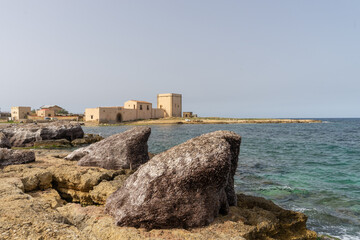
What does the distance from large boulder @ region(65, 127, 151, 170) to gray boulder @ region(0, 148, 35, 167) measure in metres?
2.59

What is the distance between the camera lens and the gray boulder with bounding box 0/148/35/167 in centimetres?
1000

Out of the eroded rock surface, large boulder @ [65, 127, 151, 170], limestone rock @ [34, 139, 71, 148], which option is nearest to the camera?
the eroded rock surface

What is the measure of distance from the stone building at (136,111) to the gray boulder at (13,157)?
195ft

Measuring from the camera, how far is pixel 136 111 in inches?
3046

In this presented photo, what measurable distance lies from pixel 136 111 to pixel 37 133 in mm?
54394

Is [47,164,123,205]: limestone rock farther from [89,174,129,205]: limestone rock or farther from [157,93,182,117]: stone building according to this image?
[157,93,182,117]: stone building

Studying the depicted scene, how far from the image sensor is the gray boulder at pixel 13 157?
32.8ft

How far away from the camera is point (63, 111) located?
9012cm

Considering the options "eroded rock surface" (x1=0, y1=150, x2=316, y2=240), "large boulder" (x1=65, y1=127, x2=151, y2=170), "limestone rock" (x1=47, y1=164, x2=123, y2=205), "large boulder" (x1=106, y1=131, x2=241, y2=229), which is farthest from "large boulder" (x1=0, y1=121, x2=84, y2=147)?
"large boulder" (x1=106, y1=131, x2=241, y2=229)

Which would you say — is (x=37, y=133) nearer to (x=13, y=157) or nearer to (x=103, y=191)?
(x=13, y=157)

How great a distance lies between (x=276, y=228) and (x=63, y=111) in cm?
9637

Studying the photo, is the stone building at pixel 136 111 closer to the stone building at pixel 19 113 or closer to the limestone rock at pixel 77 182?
the stone building at pixel 19 113

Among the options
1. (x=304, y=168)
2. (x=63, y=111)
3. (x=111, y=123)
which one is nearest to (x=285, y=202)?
(x=304, y=168)

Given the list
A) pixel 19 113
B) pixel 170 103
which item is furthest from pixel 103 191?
pixel 19 113
